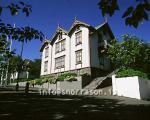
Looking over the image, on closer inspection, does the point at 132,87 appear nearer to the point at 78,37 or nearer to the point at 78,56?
the point at 78,56

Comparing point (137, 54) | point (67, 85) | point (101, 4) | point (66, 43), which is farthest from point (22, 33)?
point (66, 43)

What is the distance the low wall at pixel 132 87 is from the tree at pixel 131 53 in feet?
18.8

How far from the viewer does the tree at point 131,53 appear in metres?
27.7

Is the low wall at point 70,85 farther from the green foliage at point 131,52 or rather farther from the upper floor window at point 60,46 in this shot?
the upper floor window at point 60,46

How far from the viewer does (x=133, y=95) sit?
20.9m

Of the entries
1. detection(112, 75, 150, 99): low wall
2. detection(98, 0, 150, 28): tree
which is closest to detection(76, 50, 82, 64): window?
detection(112, 75, 150, 99): low wall

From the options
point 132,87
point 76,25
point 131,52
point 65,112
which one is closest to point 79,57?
point 76,25

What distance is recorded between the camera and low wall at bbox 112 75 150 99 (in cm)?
2070

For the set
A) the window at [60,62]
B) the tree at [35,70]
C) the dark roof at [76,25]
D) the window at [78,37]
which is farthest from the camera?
the tree at [35,70]

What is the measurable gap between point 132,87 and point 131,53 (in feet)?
25.5

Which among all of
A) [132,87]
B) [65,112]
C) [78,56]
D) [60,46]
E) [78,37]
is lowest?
[65,112]

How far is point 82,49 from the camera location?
35094mm

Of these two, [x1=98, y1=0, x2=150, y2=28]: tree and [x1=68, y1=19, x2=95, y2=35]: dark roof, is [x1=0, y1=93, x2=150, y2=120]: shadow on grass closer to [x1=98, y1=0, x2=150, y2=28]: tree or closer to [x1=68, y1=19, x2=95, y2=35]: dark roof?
[x1=98, y1=0, x2=150, y2=28]: tree

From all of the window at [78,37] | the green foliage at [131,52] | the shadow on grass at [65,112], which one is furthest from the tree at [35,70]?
the shadow on grass at [65,112]
